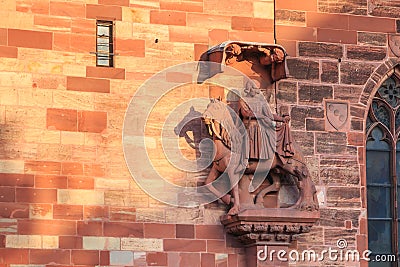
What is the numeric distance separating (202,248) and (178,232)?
14.4 inches

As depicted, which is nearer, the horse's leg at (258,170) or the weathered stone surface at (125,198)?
the weathered stone surface at (125,198)

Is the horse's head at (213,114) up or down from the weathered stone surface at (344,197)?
up

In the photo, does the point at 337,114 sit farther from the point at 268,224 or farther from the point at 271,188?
the point at 268,224

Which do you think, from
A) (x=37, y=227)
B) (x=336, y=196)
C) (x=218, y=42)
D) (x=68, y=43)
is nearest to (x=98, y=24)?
(x=68, y=43)

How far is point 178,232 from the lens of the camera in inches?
632

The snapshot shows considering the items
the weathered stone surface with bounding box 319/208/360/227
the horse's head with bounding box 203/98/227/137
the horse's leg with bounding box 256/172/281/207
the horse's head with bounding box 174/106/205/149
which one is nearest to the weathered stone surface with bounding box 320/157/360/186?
the weathered stone surface with bounding box 319/208/360/227

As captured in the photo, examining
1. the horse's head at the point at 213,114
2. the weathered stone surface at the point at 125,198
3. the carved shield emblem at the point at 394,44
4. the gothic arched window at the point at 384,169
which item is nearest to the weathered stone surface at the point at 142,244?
the weathered stone surface at the point at 125,198

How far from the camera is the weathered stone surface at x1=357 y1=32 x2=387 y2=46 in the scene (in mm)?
17531

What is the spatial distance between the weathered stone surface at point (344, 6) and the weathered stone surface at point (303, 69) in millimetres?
775

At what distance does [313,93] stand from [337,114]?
1.38 feet

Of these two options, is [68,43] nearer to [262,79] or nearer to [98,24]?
[98,24]

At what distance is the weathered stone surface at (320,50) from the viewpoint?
1716 cm

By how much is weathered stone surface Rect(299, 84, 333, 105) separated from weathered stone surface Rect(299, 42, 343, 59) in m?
0.42

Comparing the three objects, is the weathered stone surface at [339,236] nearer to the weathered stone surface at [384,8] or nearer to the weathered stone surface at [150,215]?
the weathered stone surface at [150,215]
